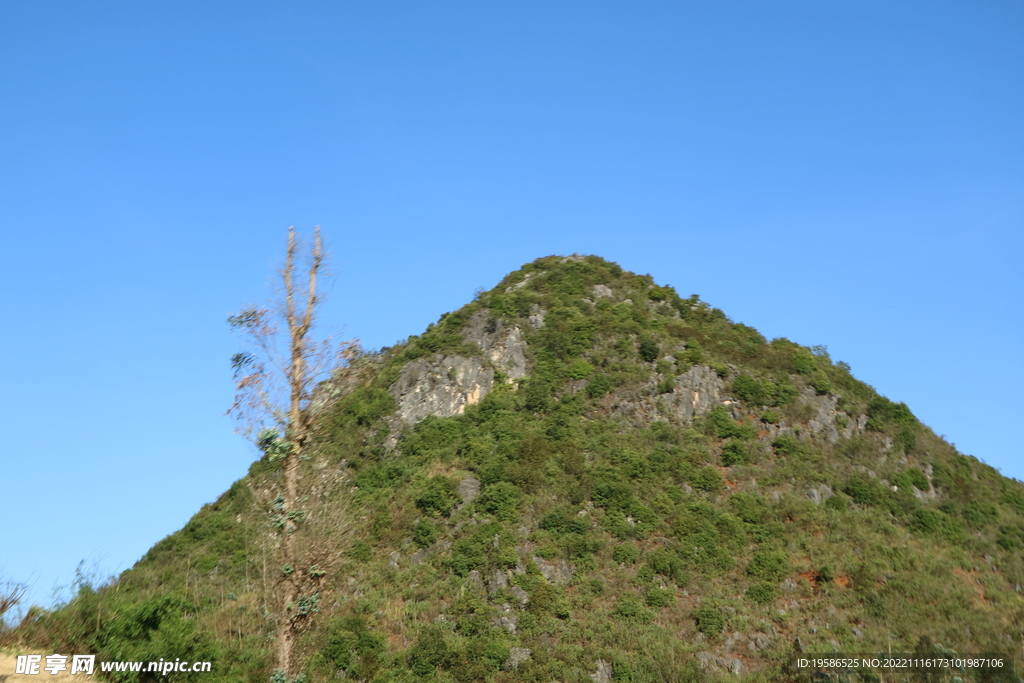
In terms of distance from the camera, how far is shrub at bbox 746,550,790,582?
3591 centimetres

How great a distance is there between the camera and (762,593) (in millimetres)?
34688

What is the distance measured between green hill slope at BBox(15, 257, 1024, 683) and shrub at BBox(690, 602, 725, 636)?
9cm

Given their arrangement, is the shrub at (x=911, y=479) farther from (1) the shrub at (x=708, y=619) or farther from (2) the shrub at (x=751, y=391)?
(1) the shrub at (x=708, y=619)

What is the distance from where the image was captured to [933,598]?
33562mm

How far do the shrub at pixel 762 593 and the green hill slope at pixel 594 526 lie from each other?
73mm

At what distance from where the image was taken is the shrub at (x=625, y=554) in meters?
37.8

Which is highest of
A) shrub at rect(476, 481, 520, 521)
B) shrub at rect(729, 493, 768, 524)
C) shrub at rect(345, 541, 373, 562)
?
shrub at rect(476, 481, 520, 521)

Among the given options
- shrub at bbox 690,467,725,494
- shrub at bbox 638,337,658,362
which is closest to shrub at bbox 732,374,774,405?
shrub at bbox 638,337,658,362

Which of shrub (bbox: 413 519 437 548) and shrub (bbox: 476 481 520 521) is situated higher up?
shrub (bbox: 476 481 520 521)

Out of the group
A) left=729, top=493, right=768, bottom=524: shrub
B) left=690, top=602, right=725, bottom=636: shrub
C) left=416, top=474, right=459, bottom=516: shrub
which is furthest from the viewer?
left=416, top=474, right=459, bottom=516: shrub

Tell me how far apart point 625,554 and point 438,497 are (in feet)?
35.2

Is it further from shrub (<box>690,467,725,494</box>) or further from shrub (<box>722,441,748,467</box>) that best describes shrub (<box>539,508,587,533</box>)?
shrub (<box>722,441,748,467</box>)

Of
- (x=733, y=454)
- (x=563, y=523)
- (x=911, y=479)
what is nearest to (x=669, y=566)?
(x=563, y=523)

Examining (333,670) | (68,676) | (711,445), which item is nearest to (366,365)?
(68,676)
